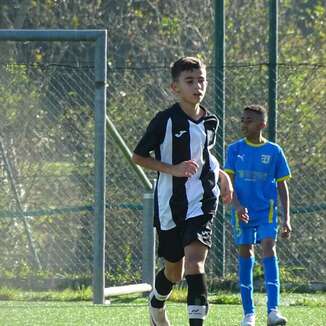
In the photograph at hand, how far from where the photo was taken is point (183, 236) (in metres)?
6.13

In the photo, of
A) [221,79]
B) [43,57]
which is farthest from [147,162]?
[43,57]

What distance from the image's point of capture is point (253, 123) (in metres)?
7.70

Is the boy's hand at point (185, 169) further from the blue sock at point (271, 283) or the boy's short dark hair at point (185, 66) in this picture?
the blue sock at point (271, 283)

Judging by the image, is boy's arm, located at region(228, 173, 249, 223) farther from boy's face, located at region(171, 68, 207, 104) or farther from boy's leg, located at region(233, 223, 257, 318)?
boy's face, located at region(171, 68, 207, 104)

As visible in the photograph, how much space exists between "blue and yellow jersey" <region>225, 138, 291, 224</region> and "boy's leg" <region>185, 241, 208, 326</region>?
5.00 feet

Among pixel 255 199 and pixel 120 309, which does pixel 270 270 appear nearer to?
pixel 255 199

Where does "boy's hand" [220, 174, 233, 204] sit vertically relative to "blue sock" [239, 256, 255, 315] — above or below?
above

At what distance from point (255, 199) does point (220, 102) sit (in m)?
2.51

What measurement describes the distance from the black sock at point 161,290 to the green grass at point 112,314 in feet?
2.93

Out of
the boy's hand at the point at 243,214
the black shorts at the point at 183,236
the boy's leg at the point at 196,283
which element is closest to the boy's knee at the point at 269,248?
the boy's hand at the point at 243,214


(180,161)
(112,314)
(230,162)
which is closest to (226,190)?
(180,161)

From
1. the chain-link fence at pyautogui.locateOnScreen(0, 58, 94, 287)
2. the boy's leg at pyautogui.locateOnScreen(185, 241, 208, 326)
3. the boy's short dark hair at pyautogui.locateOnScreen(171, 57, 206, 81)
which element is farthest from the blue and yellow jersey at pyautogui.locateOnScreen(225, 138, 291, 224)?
the chain-link fence at pyautogui.locateOnScreen(0, 58, 94, 287)

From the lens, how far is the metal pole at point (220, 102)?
389 inches

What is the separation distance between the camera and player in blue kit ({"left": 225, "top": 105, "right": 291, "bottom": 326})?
7.41 m
